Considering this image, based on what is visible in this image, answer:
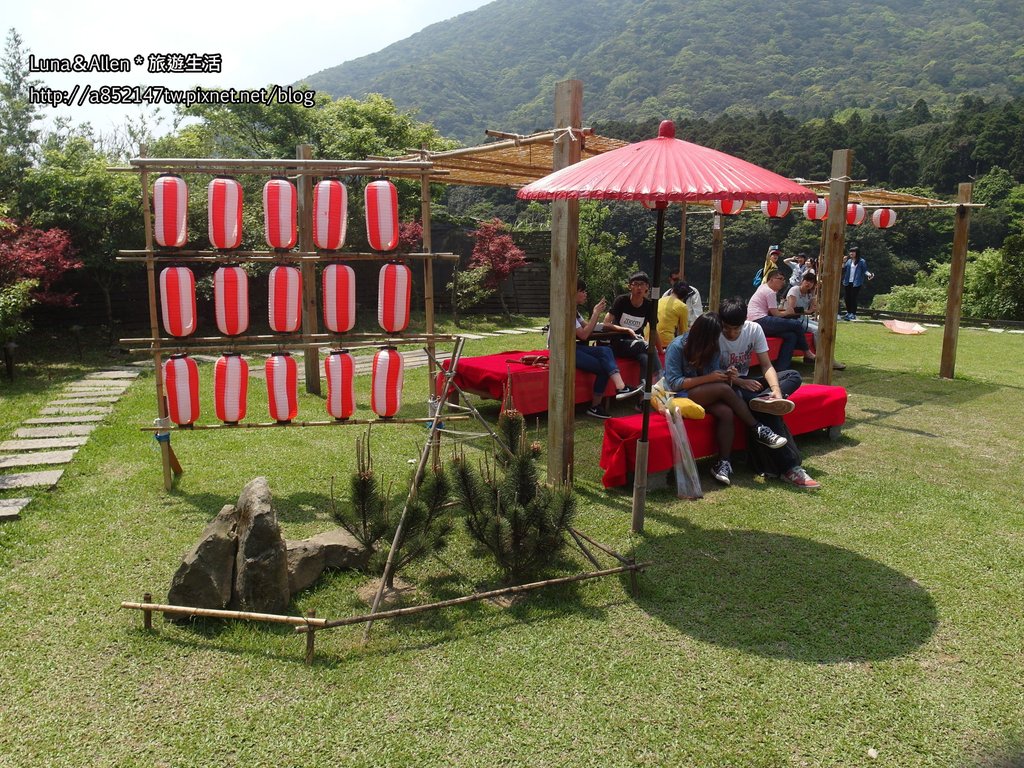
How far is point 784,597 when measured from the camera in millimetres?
3893

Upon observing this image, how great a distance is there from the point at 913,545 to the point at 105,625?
4.65 m

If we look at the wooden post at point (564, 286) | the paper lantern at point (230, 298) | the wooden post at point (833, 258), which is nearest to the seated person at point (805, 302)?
the wooden post at point (833, 258)

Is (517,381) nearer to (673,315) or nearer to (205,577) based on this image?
(673,315)

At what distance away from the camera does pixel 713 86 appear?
8588cm

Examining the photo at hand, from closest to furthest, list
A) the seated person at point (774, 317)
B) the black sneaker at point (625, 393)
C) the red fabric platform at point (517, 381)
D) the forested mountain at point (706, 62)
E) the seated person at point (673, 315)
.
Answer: the red fabric platform at point (517, 381) → the black sneaker at point (625, 393) → the seated person at point (673, 315) → the seated person at point (774, 317) → the forested mountain at point (706, 62)

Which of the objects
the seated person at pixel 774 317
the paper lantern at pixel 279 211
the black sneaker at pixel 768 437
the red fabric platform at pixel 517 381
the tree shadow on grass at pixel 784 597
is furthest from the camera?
the seated person at pixel 774 317

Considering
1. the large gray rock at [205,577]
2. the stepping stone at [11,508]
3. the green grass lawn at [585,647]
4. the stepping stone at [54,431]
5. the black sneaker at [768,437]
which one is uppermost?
the black sneaker at [768,437]

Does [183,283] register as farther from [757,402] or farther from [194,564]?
[757,402]

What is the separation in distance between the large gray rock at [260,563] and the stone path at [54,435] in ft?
7.59

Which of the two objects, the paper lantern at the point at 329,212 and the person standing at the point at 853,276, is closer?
the paper lantern at the point at 329,212

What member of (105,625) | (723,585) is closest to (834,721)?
(723,585)

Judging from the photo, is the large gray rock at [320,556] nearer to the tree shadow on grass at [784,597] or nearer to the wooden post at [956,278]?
the tree shadow on grass at [784,597]

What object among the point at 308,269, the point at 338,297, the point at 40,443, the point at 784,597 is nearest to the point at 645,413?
the point at 784,597

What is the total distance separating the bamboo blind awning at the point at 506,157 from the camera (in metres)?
5.63
